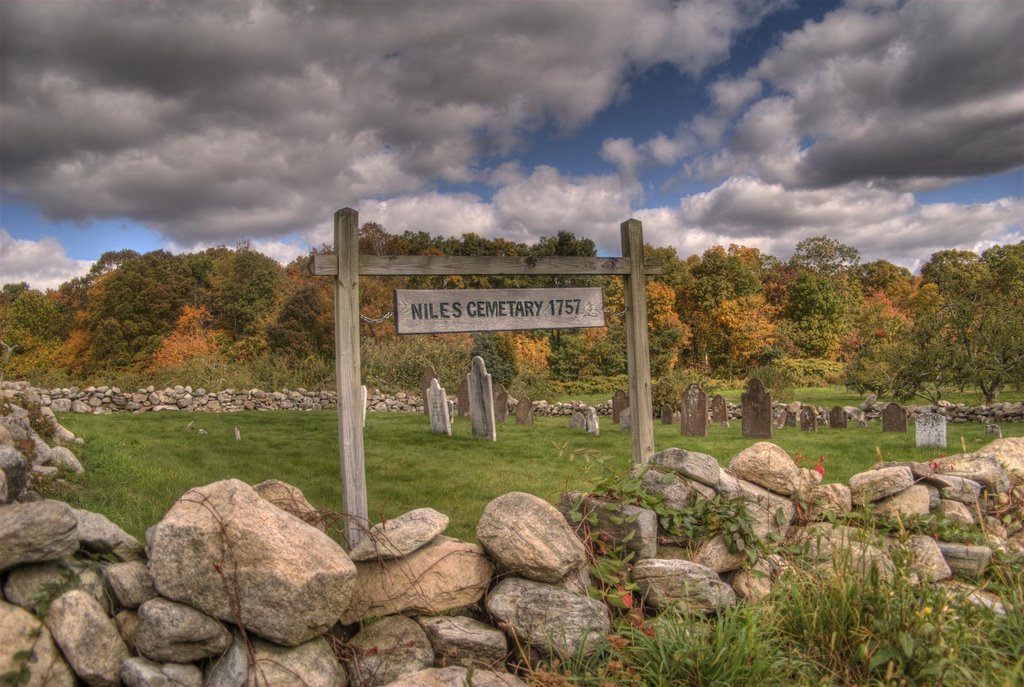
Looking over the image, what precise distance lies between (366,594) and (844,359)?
38846 mm

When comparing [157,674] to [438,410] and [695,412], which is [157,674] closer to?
[438,410]

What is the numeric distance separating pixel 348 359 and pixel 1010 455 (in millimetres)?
6491

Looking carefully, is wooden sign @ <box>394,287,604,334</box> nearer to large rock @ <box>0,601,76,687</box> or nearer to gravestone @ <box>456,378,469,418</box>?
large rock @ <box>0,601,76,687</box>

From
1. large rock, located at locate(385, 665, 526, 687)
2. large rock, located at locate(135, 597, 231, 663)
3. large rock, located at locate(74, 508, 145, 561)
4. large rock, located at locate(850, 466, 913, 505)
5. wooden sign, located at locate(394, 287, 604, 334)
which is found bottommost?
large rock, located at locate(385, 665, 526, 687)

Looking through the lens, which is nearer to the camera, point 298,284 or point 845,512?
point 845,512

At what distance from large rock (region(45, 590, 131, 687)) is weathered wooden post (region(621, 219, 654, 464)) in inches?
206

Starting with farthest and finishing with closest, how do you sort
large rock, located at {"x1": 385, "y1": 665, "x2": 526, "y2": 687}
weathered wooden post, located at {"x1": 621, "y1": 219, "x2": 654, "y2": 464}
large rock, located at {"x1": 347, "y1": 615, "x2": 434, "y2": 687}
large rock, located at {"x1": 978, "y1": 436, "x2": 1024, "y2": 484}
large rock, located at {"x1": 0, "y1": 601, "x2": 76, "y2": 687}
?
weathered wooden post, located at {"x1": 621, "y1": 219, "x2": 654, "y2": 464}, large rock, located at {"x1": 978, "y1": 436, "x2": 1024, "y2": 484}, large rock, located at {"x1": 347, "y1": 615, "x2": 434, "y2": 687}, large rock, located at {"x1": 385, "y1": 665, "x2": 526, "y2": 687}, large rock, located at {"x1": 0, "y1": 601, "x2": 76, "y2": 687}

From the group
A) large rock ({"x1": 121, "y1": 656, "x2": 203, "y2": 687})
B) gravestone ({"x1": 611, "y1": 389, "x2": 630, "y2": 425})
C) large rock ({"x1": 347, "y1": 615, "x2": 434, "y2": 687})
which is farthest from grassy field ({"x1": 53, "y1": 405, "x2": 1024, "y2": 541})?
large rock ({"x1": 121, "y1": 656, "x2": 203, "y2": 687})

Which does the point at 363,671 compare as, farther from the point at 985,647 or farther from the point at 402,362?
the point at 402,362

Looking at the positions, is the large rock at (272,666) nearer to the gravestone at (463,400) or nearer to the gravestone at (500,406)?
A: the gravestone at (500,406)

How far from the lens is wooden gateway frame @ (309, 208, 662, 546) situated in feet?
19.4

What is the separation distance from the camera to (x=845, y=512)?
5582mm

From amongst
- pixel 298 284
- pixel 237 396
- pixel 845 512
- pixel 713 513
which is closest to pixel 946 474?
pixel 845 512

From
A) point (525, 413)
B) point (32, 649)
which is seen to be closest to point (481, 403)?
point (525, 413)
